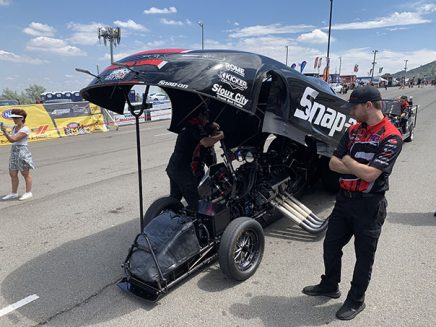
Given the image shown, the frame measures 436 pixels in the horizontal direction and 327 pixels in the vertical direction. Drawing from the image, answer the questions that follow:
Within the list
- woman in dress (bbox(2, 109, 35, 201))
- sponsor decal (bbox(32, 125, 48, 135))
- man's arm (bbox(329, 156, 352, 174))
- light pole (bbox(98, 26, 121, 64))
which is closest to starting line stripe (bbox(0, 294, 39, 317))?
man's arm (bbox(329, 156, 352, 174))

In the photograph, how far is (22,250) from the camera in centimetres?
460

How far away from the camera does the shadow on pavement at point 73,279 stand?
3.32 metres

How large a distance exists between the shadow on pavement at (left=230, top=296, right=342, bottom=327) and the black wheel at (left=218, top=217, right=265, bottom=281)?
0.36 meters

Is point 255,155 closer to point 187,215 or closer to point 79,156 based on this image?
point 187,215

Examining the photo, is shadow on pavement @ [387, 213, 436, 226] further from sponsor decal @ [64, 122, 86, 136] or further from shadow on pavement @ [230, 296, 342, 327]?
sponsor decal @ [64, 122, 86, 136]

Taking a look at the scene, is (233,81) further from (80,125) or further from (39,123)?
(80,125)

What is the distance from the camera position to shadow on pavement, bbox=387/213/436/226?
5.18 metres

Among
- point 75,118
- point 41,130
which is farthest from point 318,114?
point 75,118

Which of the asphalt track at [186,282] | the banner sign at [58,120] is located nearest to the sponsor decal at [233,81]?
the asphalt track at [186,282]

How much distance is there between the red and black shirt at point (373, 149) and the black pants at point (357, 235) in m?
0.11

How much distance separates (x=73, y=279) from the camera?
3873 mm

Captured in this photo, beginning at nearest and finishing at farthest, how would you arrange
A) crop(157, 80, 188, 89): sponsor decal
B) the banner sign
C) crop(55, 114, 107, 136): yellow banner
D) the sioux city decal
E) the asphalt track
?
crop(157, 80, 188, 89): sponsor decal
the asphalt track
the sioux city decal
the banner sign
crop(55, 114, 107, 136): yellow banner

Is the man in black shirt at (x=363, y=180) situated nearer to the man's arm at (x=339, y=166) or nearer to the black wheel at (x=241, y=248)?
the man's arm at (x=339, y=166)

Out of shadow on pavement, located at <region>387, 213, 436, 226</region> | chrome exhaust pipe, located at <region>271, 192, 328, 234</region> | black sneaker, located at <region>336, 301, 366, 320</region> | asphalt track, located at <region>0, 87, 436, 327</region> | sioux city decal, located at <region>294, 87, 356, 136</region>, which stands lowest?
asphalt track, located at <region>0, 87, 436, 327</region>
